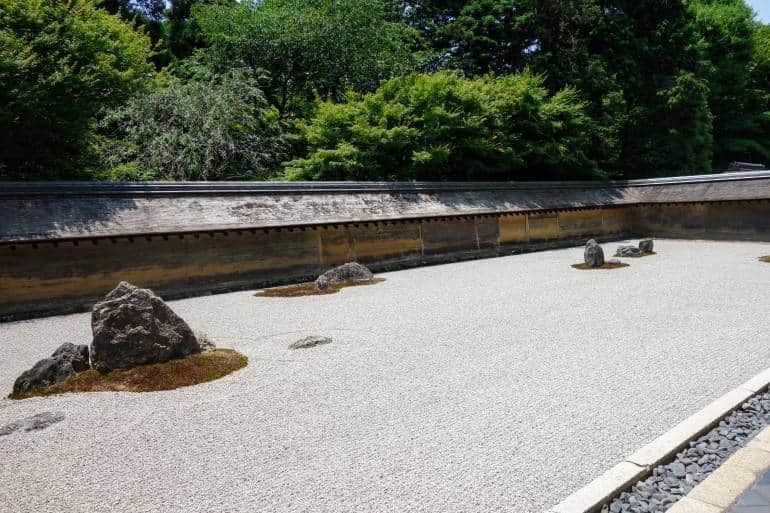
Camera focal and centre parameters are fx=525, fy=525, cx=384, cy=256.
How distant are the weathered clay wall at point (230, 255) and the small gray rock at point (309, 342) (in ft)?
19.2

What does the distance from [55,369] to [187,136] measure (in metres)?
14.7

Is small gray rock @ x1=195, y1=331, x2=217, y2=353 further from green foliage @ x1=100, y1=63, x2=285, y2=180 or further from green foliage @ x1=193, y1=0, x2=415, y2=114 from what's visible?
green foliage @ x1=193, y1=0, x2=415, y2=114

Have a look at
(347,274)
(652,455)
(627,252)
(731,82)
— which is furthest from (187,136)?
(731,82)

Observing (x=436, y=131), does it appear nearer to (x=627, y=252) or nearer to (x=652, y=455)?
(x=627, y=252)

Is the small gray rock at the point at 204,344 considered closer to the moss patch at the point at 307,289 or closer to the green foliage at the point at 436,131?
the moss patch at the point at 307,289

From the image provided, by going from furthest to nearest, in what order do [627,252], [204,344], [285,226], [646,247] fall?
[646,247] < [627,252] < [285,226] < [204,344]

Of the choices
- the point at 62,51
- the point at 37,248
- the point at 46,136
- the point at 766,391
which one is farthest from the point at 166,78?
the point at 766,391

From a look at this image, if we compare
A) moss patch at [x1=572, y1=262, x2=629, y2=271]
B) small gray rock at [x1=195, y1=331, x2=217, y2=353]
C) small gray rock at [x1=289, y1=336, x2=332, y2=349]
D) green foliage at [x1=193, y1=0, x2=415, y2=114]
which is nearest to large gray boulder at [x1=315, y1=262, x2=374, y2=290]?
small gray rock at [x1=289, y1=336, x2=332, y2=349]

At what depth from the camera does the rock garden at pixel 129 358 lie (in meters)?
5.64

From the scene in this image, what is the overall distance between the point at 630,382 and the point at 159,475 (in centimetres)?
426

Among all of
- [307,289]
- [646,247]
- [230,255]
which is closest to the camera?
[307,289]

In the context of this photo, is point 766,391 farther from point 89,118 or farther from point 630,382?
point 89,118

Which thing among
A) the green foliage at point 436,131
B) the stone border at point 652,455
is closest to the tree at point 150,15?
the green foliage at point 436,131

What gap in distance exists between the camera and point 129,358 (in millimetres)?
6043
